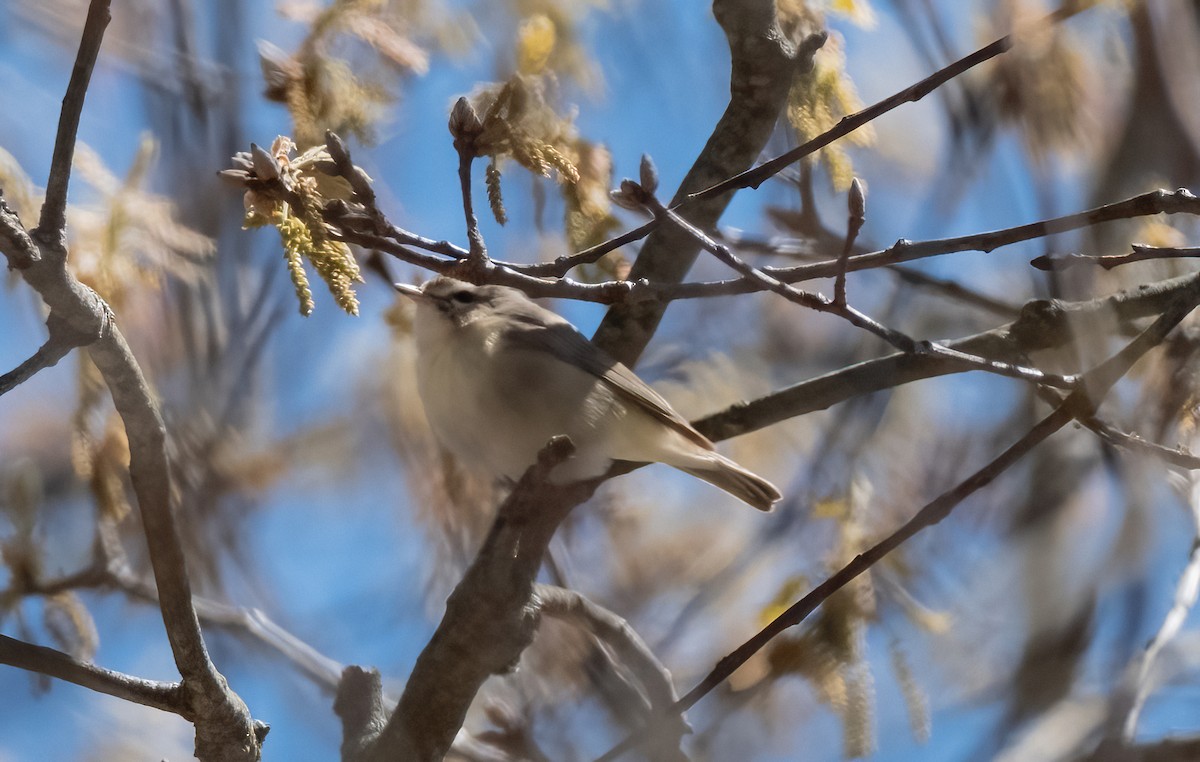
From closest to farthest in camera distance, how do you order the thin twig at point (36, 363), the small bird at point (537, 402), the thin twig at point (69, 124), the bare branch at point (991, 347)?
the thin twig at point (69, 124)
the thin twig at point (36, 363)
the bare branch at point (991, 347)
the small bird at point (537, 402)

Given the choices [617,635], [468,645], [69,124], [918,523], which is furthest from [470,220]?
[617,635]

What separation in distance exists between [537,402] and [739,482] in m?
0.71

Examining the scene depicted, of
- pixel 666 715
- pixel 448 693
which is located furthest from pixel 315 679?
pixel 666 715

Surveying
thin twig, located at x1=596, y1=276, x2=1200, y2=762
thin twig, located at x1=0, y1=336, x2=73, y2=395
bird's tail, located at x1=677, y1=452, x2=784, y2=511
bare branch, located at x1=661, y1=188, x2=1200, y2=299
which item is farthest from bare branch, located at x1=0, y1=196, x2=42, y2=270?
bird's tail, located at x1=677, y1=452, x2=784, y2=511

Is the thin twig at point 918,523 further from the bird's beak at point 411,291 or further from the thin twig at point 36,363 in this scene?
the bird's beak at point 411,291

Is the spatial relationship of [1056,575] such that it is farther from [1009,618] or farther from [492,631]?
[492,631]

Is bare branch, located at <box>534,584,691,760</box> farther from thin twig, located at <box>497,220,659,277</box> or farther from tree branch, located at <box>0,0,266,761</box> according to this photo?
thin twig, located at <box>497,220,659,277</box>

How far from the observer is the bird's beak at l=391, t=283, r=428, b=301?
123 inches

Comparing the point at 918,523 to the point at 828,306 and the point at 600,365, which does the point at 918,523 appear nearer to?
the point at 828,306

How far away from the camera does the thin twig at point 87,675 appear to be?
78.7 inches

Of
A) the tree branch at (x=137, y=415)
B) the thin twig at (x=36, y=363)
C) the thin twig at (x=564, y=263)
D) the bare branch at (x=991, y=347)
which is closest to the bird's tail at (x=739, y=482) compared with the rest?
the bare branch at (x=991, y=347)

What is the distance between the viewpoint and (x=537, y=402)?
306 cm

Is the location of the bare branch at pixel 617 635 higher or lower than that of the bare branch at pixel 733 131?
lower

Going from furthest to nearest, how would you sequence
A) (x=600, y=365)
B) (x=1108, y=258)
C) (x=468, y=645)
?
(x=600, y=365) → (x=468, y=645) → (x=1108, y=258)
